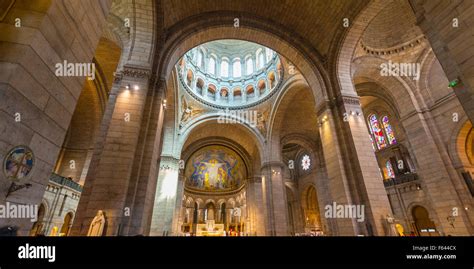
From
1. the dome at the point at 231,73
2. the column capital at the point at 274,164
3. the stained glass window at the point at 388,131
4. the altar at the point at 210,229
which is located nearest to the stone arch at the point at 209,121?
the dome at the point at 231,73

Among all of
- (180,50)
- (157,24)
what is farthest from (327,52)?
(157,24)

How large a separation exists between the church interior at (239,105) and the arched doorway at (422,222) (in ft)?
0.39

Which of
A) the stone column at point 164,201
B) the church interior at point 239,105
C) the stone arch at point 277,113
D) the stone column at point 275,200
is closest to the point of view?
the church interior at point 239,105

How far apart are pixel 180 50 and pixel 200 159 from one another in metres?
19.1

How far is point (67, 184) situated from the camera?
501 inches

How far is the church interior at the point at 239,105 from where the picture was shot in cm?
267

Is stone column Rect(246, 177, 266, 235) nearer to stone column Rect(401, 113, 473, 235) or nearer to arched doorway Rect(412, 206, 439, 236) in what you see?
arched doorway Rect(412, 206, 439, 236)

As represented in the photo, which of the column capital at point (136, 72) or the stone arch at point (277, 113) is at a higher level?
Answer: the stone arch at point (277, 113)

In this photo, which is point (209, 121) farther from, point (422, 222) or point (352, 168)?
point (422, 222)

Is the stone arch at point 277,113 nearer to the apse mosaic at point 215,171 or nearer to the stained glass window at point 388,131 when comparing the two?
the apse mosaic at point 215,171

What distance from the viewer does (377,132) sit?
1875 cm

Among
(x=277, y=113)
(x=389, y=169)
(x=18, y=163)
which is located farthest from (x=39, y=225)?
(x=389, y=169)

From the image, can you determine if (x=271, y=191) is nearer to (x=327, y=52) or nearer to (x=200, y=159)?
(x=327, y=52)

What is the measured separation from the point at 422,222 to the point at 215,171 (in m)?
21.8
